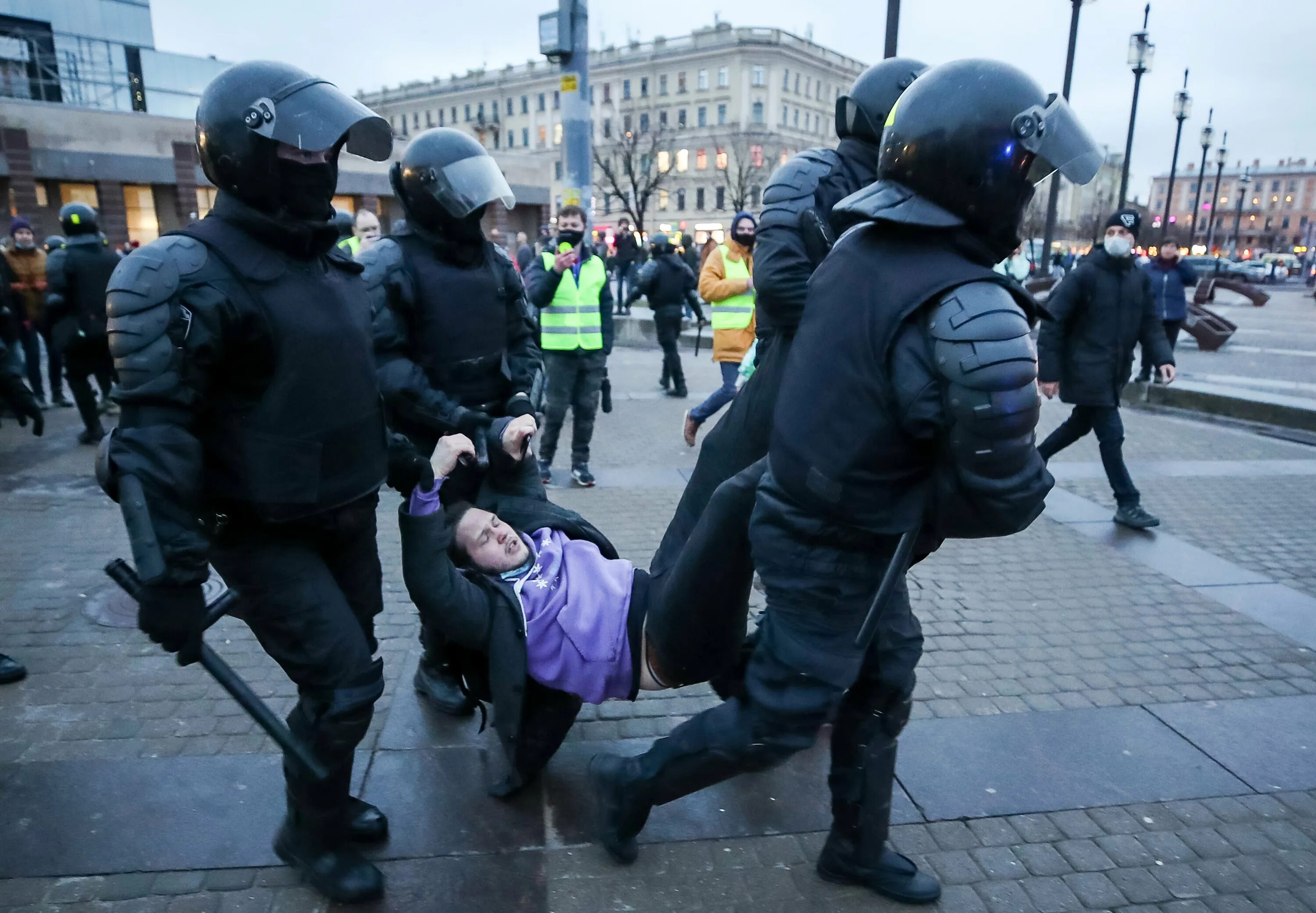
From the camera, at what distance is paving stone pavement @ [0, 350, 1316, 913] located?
2.53 m

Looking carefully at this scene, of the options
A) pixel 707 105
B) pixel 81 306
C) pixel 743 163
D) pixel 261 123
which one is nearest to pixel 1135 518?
pixel 261 123

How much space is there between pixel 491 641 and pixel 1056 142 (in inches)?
77.1

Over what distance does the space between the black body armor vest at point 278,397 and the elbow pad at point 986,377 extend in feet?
4.96

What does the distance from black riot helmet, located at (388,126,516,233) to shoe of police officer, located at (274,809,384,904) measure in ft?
7.10

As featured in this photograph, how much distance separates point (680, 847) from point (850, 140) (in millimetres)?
2536

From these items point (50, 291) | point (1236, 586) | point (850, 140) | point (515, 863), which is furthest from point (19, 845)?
point (50, 291)

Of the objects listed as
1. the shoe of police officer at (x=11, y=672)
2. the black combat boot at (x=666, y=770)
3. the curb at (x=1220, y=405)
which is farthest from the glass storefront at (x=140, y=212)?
the black combat boot at (x=666, y=770)

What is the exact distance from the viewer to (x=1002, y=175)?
1958mm

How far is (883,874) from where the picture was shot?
2.51 meters

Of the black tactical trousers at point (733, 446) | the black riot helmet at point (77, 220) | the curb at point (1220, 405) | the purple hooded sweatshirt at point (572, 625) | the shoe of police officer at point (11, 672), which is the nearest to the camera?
the purple hooded sweatshirt at point (572, 625)

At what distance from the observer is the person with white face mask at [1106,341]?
584 centimetres

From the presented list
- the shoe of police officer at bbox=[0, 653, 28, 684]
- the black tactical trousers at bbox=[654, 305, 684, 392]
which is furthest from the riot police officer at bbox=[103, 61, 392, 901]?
the black tactical trousers at bbox=[654, 305, 684, 392]

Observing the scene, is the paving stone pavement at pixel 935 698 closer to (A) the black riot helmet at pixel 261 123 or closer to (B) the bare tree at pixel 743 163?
(A) the black riot helmet at pixel 261 123

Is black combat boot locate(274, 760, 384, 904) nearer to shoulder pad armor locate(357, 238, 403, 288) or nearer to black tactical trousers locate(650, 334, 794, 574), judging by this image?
black tactical trousers locate(650, 334, 794, 574)
